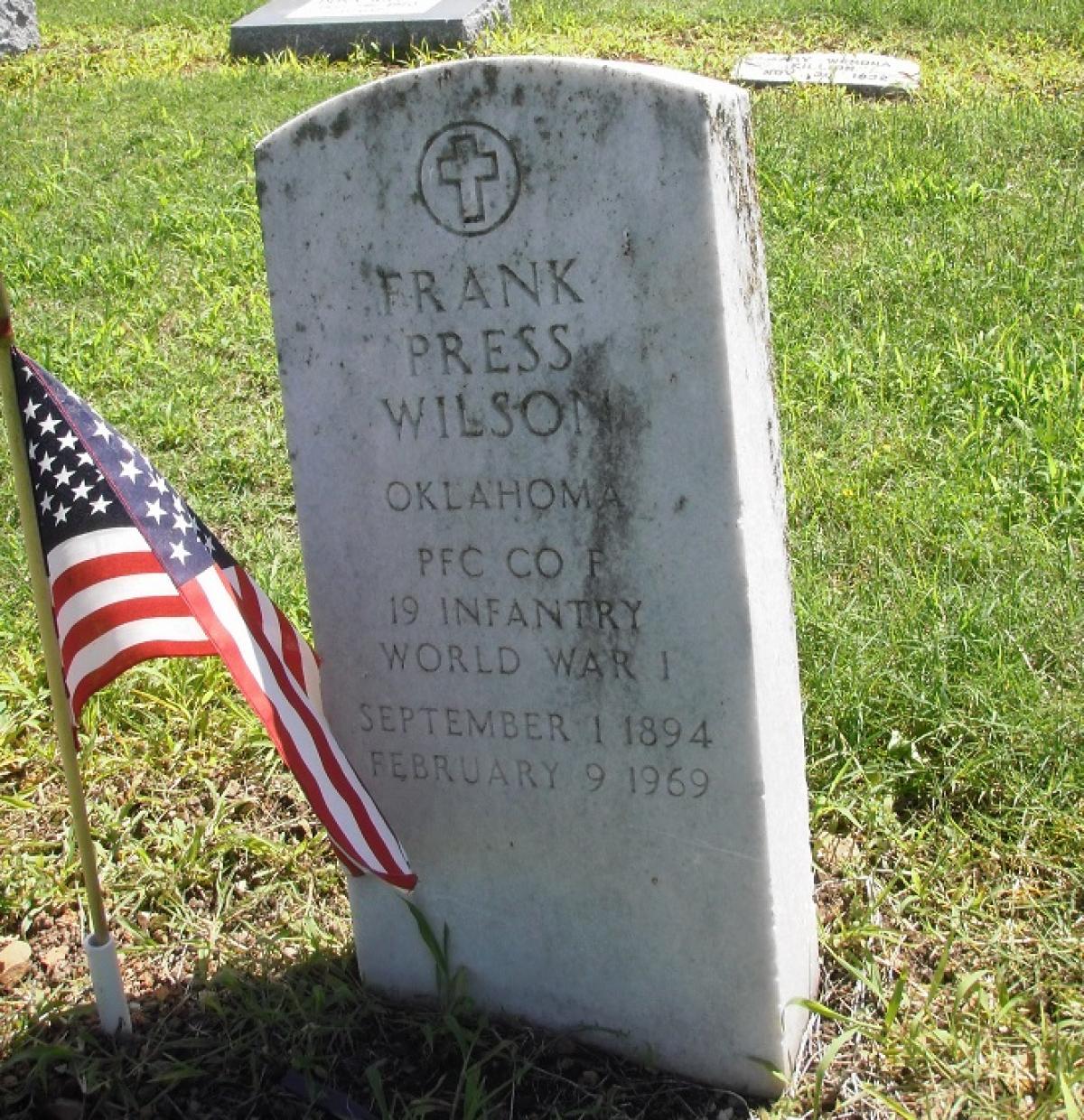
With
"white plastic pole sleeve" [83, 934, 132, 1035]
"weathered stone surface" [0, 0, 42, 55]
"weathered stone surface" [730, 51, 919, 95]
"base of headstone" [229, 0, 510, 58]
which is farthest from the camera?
"weathered stone surface" [0, 0, 42, 55]

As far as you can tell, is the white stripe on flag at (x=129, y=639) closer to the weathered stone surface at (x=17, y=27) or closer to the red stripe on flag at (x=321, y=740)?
the red stripe on flag at (x=321, y=740)

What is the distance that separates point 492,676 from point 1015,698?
116 cm

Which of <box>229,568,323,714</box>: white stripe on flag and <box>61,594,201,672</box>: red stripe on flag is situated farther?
<box>229,568,323,714</box>: white stripe on flag

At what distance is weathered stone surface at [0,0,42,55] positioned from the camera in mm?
8633

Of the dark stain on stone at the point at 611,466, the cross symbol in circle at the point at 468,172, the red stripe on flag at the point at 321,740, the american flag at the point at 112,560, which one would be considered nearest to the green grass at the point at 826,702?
the red stripe on flag at the point at 321,740

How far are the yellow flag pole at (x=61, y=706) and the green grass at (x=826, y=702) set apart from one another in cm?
12

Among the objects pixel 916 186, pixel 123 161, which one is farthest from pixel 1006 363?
pixel 123 161

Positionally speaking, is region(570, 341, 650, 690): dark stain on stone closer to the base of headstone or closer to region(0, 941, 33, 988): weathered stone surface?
region(0, 941, 33, 988): weathered stone surface

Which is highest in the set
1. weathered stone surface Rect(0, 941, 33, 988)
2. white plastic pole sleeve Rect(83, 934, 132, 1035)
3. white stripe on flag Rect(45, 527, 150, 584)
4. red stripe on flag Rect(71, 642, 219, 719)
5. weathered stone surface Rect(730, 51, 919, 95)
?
weathered stone surface Rect(730, 51, 919, 95)

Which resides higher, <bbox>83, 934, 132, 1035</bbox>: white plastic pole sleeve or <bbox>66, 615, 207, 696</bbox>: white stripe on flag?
<bbox>66, 615, 207, 696</bbox>: white stripe on flag

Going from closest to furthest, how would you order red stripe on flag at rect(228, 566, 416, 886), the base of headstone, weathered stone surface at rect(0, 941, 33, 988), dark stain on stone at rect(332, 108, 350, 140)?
dark stain on stone at rect(332, 108, 350, 140)
red stripe on flag at rect(228, 566, 416, 886)
weathered stone surface at rect(0, 941, 33, 988)
the base of headstone

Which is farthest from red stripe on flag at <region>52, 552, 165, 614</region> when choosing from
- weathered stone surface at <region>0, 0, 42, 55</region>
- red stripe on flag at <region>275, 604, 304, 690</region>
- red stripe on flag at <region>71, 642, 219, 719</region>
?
weathered stone surface at <region>0, 0, 42, 55</region>

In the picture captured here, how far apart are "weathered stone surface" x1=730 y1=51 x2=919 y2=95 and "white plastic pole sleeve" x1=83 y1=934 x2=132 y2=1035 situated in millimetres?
5977

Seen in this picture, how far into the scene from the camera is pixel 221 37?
8742 mm
